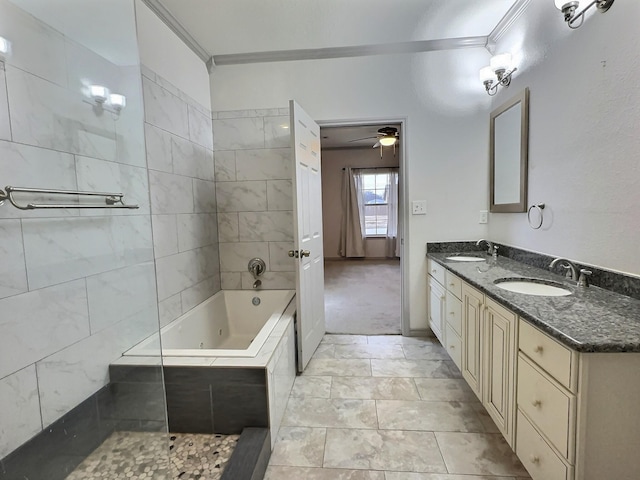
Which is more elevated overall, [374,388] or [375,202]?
[375,202]

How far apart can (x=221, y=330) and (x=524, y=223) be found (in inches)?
97.2

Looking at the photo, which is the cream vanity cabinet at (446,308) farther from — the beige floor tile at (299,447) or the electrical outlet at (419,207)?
the beige floor tile at (299,447)

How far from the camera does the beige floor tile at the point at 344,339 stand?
2.88 metres

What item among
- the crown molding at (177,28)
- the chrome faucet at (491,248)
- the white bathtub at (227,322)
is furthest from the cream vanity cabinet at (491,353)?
the crown molding at (177,28)

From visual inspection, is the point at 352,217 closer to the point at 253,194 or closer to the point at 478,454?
the point at 253,194

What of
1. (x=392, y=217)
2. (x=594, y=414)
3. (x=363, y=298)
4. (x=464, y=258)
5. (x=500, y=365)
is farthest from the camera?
(x=392, y=217)

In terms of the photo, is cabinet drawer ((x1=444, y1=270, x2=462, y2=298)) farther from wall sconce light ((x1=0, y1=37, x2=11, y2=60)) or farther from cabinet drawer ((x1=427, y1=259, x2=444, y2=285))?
wall sconce light ((x1=0, y1=37, x2=11, y2=60))

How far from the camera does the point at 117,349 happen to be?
5.40ft

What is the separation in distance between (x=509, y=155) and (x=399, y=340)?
176cm

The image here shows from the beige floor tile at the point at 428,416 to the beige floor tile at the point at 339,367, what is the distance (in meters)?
0.38

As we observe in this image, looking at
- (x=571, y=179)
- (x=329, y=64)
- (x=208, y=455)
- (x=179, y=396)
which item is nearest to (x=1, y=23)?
(x=179, y=396)

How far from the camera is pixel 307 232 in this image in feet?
8.08

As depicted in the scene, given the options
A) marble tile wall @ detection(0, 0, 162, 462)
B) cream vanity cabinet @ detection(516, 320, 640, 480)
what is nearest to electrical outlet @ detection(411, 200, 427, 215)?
cream vanity cabinet @ detection(516, 320, 640, 480)

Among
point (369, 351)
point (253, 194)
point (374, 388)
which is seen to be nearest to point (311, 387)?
point (374, 388)
